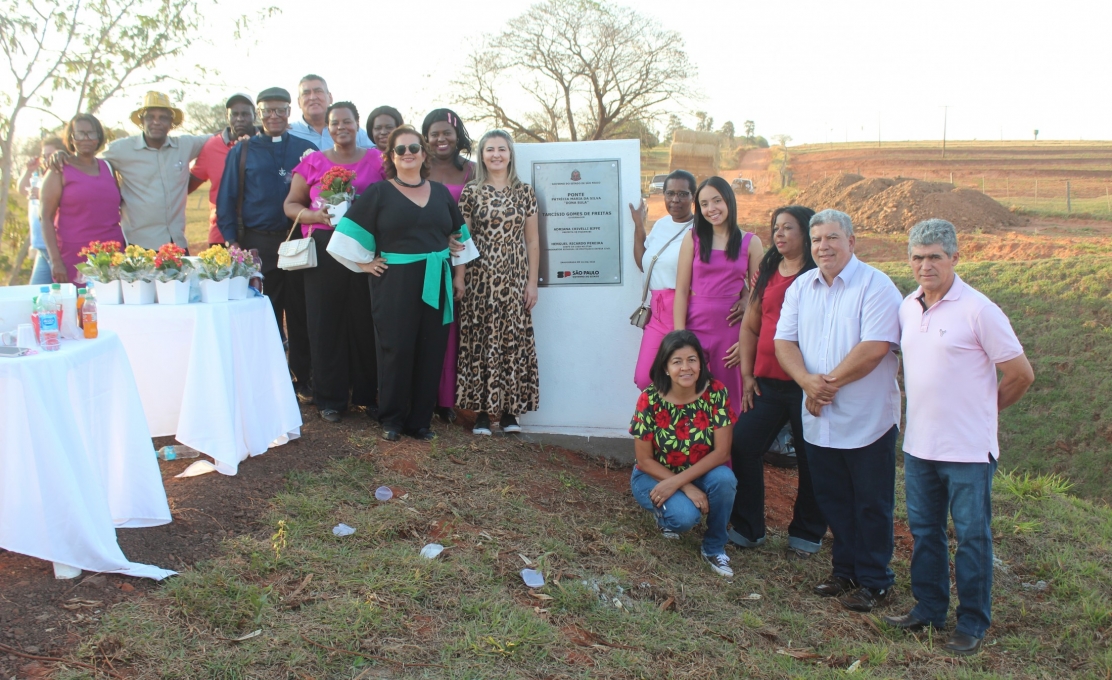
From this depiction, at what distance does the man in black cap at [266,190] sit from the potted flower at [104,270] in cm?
114

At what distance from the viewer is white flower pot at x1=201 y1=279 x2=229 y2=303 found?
470 cm

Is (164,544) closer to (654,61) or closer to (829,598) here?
(829,598)

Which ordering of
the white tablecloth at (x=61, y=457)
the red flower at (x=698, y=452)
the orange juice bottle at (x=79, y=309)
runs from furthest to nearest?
the red flower at (x=698, y=452) → the orange juice bottle at (x=79, y=309) → the white tablecloth at (x=61, y=457)

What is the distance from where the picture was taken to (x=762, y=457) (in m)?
4.57

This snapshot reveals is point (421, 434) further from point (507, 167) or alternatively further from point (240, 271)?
point (507, 167)

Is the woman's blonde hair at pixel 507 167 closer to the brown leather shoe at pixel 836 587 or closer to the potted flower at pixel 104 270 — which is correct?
the potted flower at pixel 104 270

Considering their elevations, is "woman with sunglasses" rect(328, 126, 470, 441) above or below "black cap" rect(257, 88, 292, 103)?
below

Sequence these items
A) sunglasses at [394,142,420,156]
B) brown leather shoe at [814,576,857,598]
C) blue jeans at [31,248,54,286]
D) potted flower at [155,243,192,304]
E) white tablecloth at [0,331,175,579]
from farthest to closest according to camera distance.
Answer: blue jeans at [31,248,54,286] < sunglasses at [394,142,420,156] < potted flower at [155,243,192,304] < brown leather shoe at [814,576,857,598] < white tablecloth at [0,331,175,579]

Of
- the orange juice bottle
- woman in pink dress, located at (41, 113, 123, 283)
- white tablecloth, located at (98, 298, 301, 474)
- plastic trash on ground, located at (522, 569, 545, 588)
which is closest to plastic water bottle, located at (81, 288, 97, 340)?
the orange juice bottle

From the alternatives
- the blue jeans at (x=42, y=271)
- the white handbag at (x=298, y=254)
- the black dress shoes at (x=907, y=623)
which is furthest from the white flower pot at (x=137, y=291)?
the black dress shoes at (x=907, y=623)

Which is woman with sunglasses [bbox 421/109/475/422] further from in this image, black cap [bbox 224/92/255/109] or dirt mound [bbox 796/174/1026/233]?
dirt mound [bbox 796/174/1026/233]

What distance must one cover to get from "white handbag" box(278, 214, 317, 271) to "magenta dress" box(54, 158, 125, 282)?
153 centimetres

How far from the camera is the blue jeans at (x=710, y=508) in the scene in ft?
14.1

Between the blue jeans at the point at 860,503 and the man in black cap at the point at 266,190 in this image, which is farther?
the man in black cap at the point at 266,190
